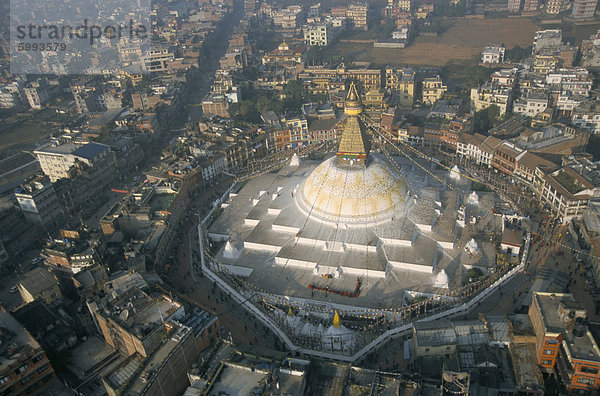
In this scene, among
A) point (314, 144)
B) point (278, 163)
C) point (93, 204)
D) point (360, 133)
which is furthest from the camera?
point (314, 144)

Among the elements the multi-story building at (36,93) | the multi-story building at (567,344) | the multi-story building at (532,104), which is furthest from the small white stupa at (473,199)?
the multi-story building at (36,93)

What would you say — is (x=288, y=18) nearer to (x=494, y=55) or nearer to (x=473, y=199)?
(x=494, y=55)

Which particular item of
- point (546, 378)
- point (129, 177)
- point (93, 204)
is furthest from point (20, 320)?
point (546, 378)

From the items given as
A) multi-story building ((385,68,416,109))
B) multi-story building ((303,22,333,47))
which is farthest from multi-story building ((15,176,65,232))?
multi-story building ((303,22,333,47))

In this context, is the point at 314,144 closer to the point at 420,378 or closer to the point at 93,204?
the point at 93,204

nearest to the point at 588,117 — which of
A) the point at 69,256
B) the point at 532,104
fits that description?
the point at 532,104

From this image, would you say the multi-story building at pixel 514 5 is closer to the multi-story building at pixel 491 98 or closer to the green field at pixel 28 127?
the multi-story building at pixel 491 98
